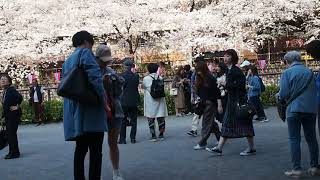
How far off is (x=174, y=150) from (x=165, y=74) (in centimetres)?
1286

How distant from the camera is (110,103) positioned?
6.74m

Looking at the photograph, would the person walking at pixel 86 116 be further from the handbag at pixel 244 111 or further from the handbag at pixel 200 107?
the handbag at pixel 200 107

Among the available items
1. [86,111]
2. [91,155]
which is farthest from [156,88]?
[86,111]


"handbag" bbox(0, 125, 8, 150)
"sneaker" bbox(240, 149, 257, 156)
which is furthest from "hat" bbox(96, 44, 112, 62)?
"handbag" bbox(0, 125, 8, 150)

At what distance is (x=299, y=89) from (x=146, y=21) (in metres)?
18.9

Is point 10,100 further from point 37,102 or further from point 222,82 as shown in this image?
point 37,102

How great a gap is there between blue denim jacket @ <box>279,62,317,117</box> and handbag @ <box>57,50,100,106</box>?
2.53 metres

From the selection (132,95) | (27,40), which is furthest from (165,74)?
(132,95)

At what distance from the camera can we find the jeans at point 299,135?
6712 mm

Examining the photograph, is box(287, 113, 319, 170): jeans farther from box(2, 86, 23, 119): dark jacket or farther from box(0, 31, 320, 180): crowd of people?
box(2, 86, 23, 119): dark jacket

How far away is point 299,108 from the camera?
21.7 feet

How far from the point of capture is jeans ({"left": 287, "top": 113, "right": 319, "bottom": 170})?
6712mm

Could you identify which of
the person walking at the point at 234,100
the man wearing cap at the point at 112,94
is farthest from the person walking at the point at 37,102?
the man wearing cap at the point at 112,94

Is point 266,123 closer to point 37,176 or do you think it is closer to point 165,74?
point 37,176
